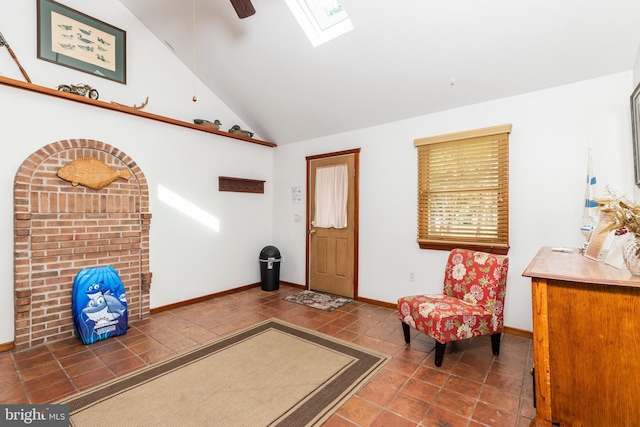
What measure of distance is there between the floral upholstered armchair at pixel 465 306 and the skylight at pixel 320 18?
8.72 ft

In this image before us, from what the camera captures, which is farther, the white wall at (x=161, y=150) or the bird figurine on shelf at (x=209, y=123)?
the bird figurine on shelf at (x=209, y=123)

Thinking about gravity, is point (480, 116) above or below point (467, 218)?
above

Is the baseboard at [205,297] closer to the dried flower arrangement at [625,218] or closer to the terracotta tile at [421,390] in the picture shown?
the terracotta tile at [421,390]

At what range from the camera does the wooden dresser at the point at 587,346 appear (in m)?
1.40

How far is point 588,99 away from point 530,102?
0.45 metres

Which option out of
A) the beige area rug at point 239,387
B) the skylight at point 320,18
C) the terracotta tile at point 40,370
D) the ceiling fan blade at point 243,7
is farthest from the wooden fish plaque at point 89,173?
the skylight at point 320,18

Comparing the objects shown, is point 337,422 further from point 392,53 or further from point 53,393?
point 392,53

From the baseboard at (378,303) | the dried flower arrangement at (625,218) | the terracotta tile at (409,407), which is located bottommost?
the terracotta tile at (409,407)

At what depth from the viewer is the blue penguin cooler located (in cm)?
288

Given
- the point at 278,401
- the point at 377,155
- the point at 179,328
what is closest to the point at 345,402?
the point at 278,401

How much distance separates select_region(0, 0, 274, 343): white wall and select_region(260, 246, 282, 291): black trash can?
0.26 meters

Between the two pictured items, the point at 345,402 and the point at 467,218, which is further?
the point at 467,218

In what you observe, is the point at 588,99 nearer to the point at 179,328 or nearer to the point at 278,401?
the point at 278,401

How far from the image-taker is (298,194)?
16.6 ft
